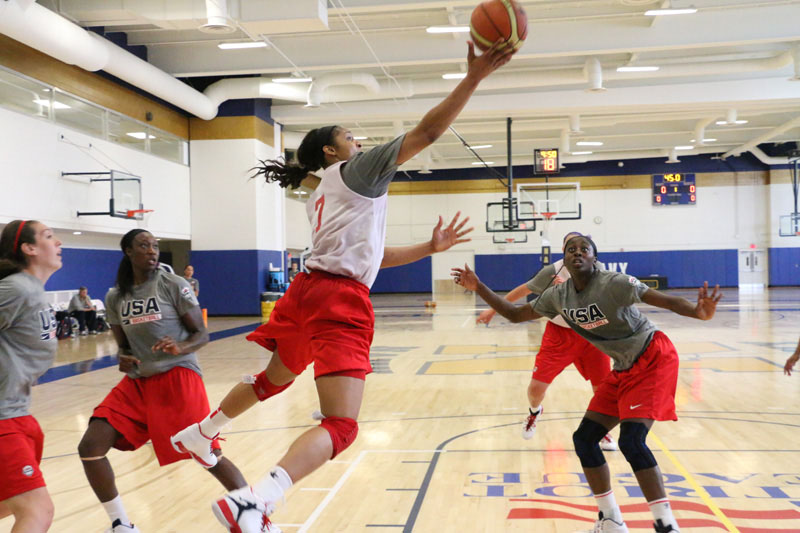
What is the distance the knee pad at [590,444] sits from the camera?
11.8 ft

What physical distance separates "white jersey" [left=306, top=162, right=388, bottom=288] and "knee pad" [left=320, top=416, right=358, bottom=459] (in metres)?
0.60

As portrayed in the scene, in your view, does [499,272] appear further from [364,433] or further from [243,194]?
[364,433]

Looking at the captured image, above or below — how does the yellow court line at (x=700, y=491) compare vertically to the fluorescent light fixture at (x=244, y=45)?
below

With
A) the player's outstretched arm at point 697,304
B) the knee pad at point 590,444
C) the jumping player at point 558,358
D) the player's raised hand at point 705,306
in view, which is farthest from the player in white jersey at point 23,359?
the jumping player at point 558,358

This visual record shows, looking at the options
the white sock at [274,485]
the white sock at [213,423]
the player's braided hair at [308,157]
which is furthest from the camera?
the white sock at [213,423]

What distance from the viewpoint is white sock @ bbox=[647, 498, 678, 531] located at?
3.35m

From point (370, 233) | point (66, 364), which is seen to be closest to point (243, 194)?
point (66, 364)

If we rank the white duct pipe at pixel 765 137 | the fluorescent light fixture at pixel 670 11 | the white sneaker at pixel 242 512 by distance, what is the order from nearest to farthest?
the white sneaker at pixel 242 512 < the fluorescent light fixture at pixel 670 11 < the white duct pipe at pixel 765 137

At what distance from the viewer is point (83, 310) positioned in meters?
15.6

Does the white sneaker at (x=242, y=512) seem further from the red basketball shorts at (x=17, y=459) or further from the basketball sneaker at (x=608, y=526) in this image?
the basketball sneaker at (x=608, y=526)

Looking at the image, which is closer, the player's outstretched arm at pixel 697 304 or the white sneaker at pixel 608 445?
the player's outstretched arm at pixel 697 304

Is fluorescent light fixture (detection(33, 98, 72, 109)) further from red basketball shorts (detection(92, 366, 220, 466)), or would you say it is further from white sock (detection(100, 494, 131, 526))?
white sock (detection(100, 494, 131, 526))

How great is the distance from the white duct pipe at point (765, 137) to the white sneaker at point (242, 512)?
25.4 metres

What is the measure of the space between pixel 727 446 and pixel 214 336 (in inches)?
451
